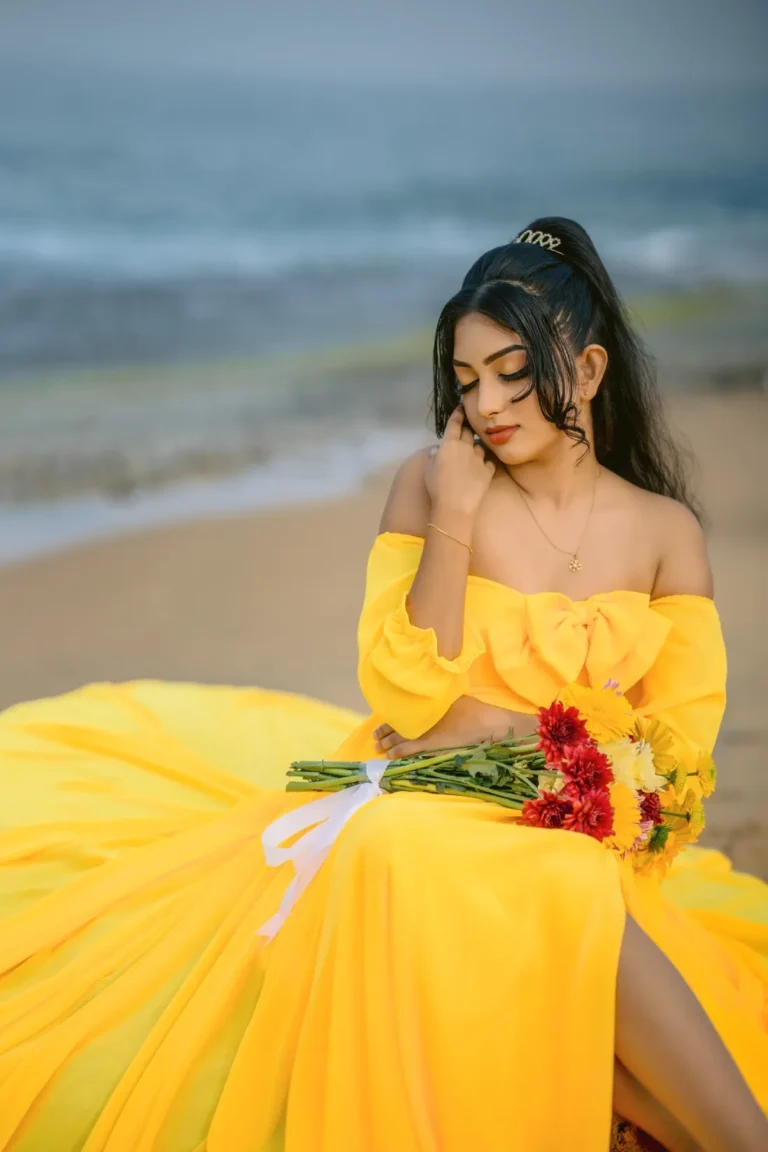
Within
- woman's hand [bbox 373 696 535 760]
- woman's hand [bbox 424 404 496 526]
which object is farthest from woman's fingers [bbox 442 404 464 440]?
woman's hand [bbox 373 696 535 760]

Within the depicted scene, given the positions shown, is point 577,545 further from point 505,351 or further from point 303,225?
point 303,225

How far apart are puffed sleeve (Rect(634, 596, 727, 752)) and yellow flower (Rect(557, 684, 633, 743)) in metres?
0.25

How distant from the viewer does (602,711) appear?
1.98 m

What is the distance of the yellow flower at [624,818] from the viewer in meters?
1.89

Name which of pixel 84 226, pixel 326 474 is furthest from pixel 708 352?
pixel 84 226

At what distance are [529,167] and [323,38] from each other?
6.83ft

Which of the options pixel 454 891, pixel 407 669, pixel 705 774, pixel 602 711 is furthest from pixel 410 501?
pixel 454 891

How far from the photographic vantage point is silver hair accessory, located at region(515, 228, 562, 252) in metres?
2.25

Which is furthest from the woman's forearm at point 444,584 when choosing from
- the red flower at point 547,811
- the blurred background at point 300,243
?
the blurred background at point 300,243

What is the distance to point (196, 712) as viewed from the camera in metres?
3.10

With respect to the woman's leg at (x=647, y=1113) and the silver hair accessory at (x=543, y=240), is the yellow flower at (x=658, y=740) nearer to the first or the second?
the woman's leg at (x=647, y=1113)

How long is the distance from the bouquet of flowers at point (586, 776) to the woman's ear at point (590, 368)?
520 mm

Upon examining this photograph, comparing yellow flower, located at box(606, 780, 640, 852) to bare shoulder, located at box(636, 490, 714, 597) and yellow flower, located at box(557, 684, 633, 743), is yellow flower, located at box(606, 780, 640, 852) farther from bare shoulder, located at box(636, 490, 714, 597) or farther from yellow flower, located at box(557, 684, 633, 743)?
bare shoulder, located at box(636, 490, 714, 597)

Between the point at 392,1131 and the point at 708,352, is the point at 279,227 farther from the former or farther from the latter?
the point at 392,1131
